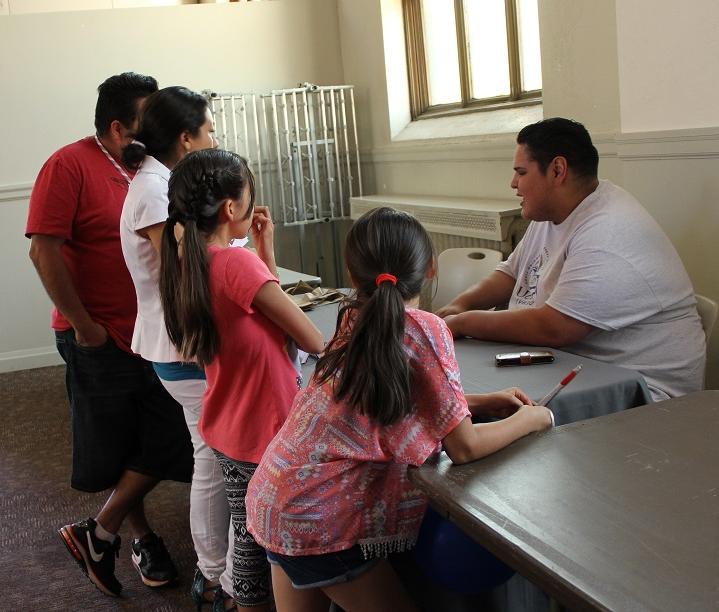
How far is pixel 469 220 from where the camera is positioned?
4.38 meters

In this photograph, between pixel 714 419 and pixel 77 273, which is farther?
pixel 77 273

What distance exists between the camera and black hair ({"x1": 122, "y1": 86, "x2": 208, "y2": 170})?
2.29 metres

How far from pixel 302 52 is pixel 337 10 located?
40 centimetres

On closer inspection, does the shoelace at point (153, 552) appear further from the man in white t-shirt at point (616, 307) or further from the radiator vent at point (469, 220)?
the radiator vent at point (469, 220)

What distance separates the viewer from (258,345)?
6.25 feet

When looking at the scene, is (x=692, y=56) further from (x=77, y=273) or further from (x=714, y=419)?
(x=77, y=273)

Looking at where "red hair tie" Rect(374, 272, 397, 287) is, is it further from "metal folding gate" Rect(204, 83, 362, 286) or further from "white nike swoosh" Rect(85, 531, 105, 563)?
"metal folding gate" Rect(204, 83, 362, 286)

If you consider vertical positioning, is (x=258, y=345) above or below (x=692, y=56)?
below

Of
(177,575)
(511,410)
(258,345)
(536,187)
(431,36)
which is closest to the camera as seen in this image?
(511,410)

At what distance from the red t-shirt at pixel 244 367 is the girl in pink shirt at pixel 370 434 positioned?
11.0 inches

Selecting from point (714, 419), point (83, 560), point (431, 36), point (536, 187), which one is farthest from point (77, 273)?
point (431, 36)

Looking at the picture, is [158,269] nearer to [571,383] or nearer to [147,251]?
[147,251]

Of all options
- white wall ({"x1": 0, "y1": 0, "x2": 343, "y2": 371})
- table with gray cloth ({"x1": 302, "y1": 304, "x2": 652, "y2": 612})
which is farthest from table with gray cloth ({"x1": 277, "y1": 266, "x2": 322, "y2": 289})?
white wall ({"x1": 0, "y1": 0, "x2": 343, "y2": 371})

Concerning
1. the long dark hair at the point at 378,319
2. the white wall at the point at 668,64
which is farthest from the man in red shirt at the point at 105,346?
the white wall at the point at 668,64
